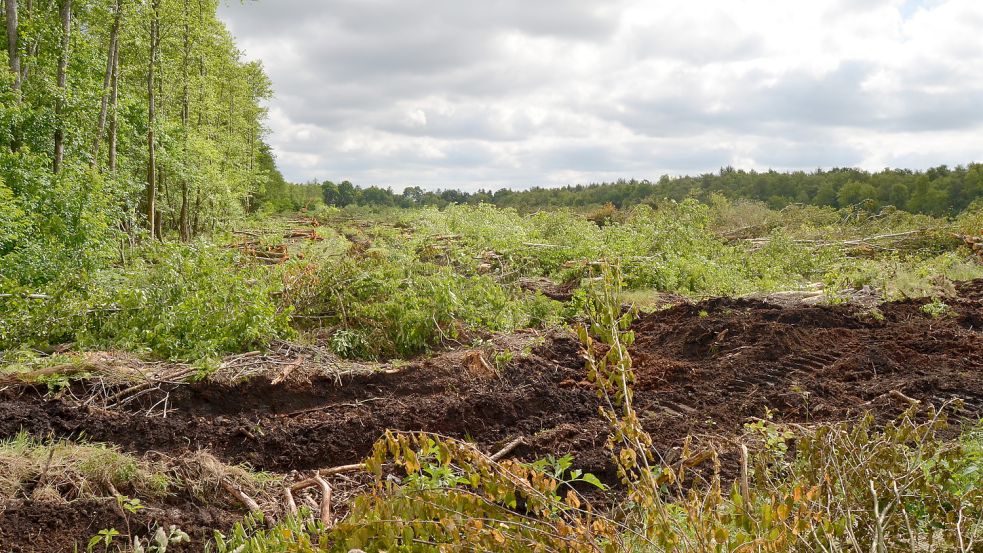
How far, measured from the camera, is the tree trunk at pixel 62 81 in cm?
1387

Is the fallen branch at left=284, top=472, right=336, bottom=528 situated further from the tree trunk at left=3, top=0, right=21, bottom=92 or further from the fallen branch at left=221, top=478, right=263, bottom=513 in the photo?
the tree trunk at left=3, top=0, right=21, bottom=92

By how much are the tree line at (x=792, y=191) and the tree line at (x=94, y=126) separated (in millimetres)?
11393

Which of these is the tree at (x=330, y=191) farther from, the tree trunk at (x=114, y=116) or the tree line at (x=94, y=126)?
the tree trunk at (x=114, y=116)

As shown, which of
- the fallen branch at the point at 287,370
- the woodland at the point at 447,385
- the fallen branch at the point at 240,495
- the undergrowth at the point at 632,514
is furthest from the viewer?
the fallen branch at the point at 287,370

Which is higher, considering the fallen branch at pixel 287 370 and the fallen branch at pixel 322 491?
the fallen branch at pixel 287 370

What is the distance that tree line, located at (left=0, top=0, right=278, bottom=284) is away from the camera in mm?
10953

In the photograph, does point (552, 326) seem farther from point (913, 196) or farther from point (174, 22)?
point (913, 196)

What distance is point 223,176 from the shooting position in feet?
81.0

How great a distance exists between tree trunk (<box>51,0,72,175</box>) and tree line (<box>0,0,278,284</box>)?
24 millimetres

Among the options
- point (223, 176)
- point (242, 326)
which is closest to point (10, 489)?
point (242, 326)

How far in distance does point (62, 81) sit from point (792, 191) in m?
37.6

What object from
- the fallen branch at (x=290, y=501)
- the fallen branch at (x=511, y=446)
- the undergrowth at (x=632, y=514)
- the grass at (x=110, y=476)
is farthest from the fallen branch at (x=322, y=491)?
the fallen branch at (x=511, y=446)

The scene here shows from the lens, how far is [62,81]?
14.7 metres

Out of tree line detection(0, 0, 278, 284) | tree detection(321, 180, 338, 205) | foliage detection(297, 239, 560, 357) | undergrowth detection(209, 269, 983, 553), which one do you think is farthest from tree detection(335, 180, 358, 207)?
undergrowth detection(209, 269, 983, 553)
